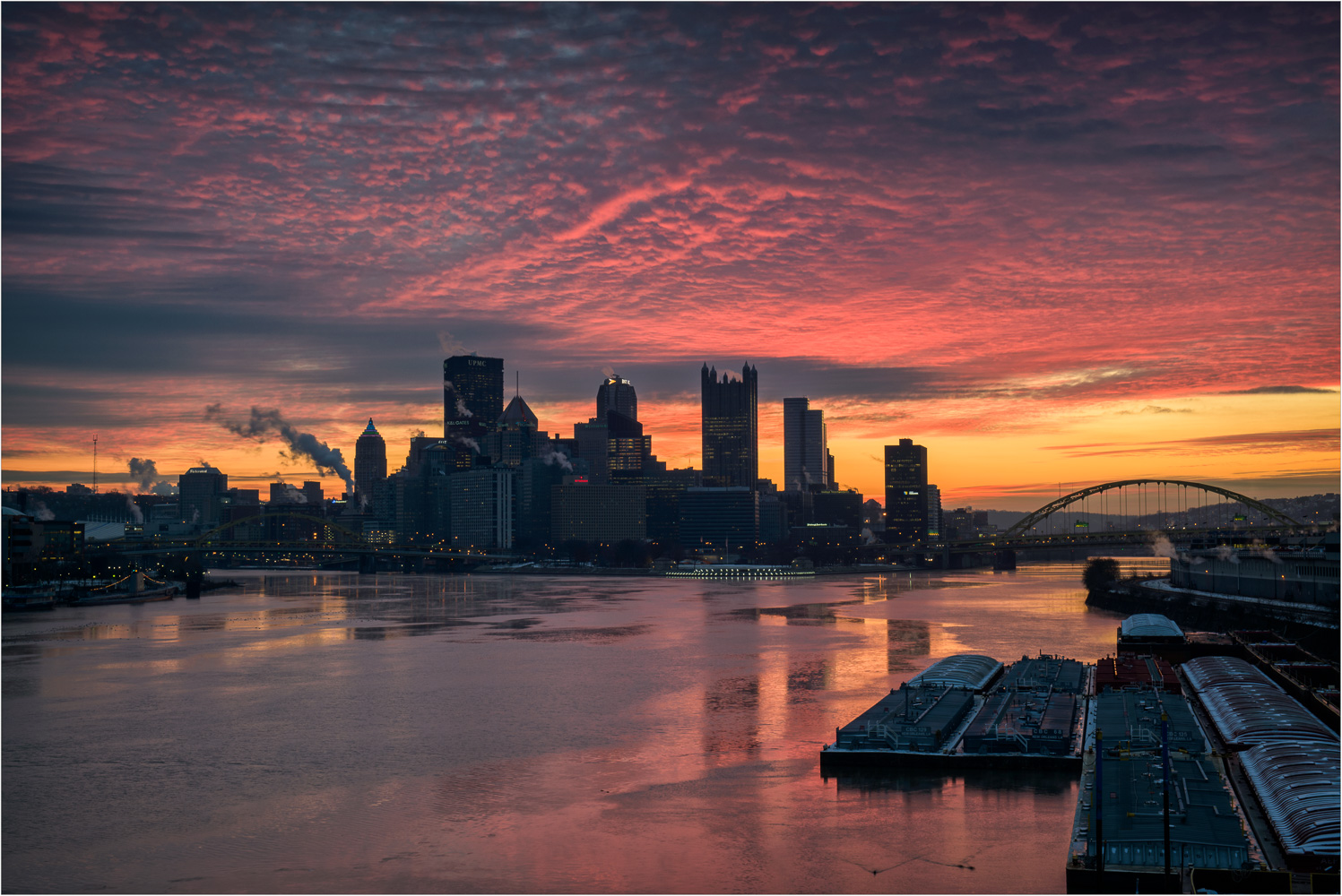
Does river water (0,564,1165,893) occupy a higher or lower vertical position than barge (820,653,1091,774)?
lower

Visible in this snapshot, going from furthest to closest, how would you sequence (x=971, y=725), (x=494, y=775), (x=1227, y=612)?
(x=1227, y=612) → (x=971, y=725) → (x=494, y=775)

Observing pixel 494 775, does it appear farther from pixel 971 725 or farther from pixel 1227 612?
pixel 1227 612

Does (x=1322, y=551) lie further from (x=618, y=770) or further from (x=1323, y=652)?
(x=618, y=770)

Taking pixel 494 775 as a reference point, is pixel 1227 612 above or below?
above

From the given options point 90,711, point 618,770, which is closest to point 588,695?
point 618,770

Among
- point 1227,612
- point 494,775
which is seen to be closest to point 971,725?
point 494,775

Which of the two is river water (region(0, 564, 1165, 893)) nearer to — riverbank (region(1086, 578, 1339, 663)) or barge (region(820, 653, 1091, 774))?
barge (region(820, 653, 1091, 774))

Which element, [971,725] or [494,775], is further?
[971,725]

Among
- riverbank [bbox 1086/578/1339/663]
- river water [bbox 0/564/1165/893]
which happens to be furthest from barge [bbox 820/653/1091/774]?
riverbank [bbox 1086/578/1339/663]

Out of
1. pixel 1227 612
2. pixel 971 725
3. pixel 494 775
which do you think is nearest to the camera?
pixel 494 775
